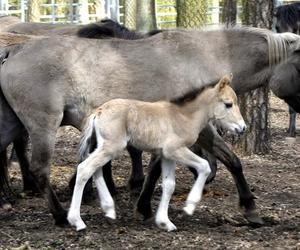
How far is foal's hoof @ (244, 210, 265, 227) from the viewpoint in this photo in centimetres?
714

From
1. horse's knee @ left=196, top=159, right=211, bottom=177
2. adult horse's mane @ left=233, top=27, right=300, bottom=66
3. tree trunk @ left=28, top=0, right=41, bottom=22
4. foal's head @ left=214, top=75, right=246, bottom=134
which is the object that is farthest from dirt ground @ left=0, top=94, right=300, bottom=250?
tree trunk @ left=28, top=0, right=41, bottom=22

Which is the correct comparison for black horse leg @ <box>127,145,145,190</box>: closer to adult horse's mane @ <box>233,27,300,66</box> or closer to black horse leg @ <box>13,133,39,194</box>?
black horse leg @ <box>13,133,39,194</box>

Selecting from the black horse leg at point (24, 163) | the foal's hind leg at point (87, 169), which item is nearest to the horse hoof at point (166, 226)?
the foal's hind leg at point (87, 169)

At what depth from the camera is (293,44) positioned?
798 cm

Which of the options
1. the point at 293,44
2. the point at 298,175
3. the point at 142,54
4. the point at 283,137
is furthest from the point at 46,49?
the point at 283,137

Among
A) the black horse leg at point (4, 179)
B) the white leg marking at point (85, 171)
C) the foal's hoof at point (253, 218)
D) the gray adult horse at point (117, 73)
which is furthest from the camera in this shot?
the black horse leg at point (4, 179)

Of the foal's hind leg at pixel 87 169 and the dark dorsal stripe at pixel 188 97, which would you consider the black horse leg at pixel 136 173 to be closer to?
the dark dorsal stripe at pixel 188 97

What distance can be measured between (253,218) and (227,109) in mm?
1006

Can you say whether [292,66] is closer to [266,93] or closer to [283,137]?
[266,93]

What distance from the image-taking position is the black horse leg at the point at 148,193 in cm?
729

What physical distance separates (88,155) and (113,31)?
2.18 m

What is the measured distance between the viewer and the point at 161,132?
6.75 metres

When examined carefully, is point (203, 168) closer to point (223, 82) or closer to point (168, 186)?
point (168, 186)

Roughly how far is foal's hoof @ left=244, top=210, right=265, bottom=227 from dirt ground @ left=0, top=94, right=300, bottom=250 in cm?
7
